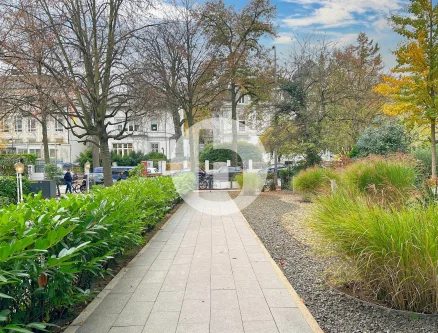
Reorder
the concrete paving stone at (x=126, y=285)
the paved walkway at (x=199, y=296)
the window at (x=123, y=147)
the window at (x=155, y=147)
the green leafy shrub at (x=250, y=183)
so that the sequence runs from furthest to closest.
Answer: the window at (x=123, y=147)
the window at (x=155, y=147)
the green leafy shrub at (x=250, y=183)
the concrete paving stone at (x=126, y=285)
the paved walkway at (x=199, y=296)

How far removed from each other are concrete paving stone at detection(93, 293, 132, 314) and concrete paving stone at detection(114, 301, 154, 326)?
0.07 m

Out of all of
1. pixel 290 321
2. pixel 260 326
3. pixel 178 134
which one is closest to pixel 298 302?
pixel 290 321

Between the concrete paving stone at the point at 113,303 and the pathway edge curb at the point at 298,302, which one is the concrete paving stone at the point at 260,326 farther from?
the concrete paving stone at the point at 113,303

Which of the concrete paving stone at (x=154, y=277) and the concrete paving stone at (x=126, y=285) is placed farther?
the concrete paving stone at (x=154, y=277)

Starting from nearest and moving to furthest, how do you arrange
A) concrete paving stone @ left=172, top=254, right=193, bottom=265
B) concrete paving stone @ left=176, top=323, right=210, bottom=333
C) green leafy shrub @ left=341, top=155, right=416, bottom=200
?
concrete paving stone @ left=176, top=323, right=210, bottom=333
concrete paving stone @ left=172, top=254, right=193, bottom=265
green leafy shrub @ left=341, top=155, right=416, bottom=200

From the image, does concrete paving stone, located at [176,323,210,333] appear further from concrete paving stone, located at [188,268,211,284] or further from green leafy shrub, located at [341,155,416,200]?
green leafy shrub, located at [341,155,416,200]

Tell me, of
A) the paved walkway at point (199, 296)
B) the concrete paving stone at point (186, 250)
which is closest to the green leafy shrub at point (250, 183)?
the paved walkway at point (199, 296)

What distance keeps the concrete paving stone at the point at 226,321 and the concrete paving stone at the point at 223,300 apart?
102mm

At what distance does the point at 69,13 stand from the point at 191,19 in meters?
9.89

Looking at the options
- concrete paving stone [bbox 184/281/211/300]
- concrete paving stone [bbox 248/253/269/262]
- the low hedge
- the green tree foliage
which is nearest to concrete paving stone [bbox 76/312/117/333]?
the low hedge

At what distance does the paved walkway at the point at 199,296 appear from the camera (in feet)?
10.5

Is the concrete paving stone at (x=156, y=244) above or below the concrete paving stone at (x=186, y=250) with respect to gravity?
below

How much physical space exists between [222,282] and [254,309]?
90cm

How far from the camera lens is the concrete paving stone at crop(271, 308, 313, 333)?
3.09 metres
